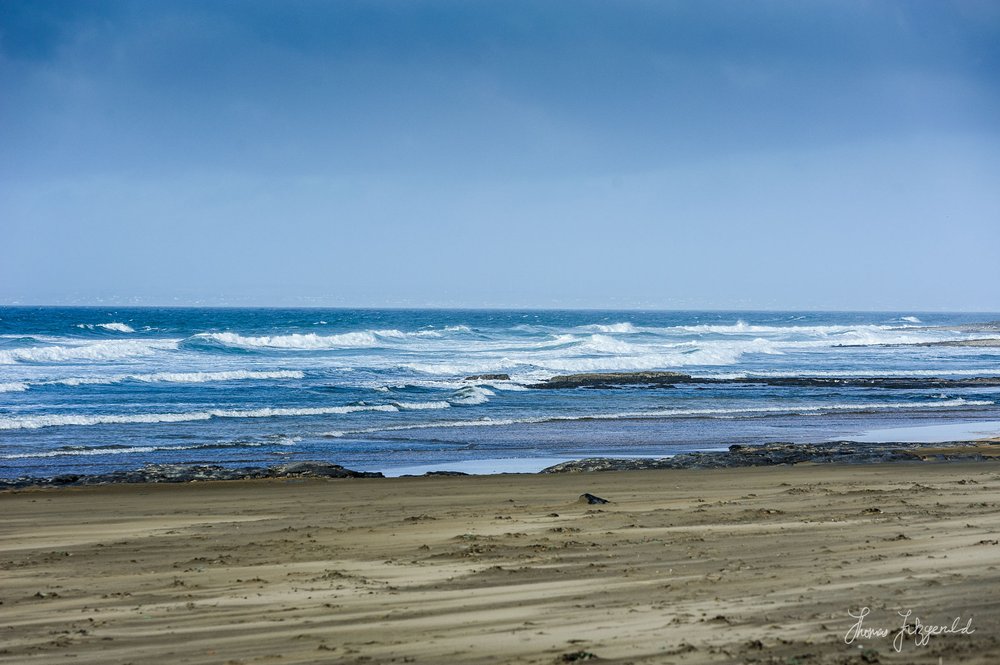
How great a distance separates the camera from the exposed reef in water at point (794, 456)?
1436 centimetres

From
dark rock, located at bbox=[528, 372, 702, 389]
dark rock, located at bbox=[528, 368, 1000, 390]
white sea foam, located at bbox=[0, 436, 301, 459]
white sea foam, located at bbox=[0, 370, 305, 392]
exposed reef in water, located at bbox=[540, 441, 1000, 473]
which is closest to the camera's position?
exposed reef in water, located at bbox=[540, 441, 1000, 473]

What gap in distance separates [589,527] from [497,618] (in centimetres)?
328

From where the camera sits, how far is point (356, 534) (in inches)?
352

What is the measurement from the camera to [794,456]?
50.5 ft

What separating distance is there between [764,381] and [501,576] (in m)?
29.4

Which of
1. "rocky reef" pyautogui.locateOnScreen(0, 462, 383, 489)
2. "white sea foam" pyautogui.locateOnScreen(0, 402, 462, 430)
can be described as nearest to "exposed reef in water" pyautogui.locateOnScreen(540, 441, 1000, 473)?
"rocky reef" pyautogui.locateOnScreen(0, 462, 383, 489)

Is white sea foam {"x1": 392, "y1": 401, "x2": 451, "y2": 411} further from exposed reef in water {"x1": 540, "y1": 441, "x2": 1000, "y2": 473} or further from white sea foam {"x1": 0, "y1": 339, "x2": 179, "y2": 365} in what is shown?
white sea foam {"x1": 0, "y1": 339, "x2": 179, "y2": 365}

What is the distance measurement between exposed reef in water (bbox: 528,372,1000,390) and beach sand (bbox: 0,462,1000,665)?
21.0 m

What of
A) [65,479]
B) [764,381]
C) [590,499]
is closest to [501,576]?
[590,499]

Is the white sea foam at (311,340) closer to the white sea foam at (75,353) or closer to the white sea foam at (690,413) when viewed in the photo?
the white sea foam at (75,353)

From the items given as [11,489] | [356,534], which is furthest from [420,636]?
[11,489]

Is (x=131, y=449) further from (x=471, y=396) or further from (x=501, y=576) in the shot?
(x=501, y=576)
